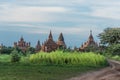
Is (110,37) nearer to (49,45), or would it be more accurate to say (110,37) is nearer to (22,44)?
(22,44)

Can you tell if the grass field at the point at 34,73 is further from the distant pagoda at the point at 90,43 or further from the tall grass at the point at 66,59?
the distant pagoda at the point at 90,43

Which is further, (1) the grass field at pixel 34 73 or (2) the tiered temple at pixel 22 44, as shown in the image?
(2) the tiered temple at pixel 22 44

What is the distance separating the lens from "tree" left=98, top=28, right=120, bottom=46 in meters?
48.2

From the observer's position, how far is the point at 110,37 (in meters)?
48.3

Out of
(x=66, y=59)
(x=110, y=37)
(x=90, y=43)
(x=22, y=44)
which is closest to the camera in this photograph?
(x=66, y=59)

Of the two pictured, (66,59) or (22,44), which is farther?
(22,44)

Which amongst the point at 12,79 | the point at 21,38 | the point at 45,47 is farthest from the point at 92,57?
the point at 21,38

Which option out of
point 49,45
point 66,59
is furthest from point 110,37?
point 66,59

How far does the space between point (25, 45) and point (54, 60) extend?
17.9 metres

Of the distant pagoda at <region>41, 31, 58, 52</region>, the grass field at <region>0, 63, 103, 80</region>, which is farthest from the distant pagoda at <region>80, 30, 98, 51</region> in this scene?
the grass field at <region>0, 63, 103, 80</region>

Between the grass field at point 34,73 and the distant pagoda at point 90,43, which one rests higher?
the distant pagoda at point 90,43

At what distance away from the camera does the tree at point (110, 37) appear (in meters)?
48.2

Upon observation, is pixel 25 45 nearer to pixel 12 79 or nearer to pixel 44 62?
pixel 44 62

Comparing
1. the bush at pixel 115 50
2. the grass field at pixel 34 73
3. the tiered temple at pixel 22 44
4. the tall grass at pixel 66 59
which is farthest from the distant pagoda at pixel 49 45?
the grass field at pixel 34 73
